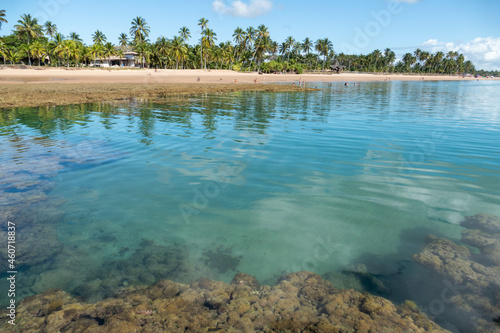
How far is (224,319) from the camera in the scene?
4348mm

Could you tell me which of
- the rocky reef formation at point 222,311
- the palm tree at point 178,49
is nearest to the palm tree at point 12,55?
the palm tree at point 178,49

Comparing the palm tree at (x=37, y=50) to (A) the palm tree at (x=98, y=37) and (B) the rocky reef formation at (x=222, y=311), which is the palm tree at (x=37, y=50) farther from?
(B) the rocky reef formation at (x=222, y=311)

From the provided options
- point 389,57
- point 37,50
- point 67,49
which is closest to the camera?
point 37,50

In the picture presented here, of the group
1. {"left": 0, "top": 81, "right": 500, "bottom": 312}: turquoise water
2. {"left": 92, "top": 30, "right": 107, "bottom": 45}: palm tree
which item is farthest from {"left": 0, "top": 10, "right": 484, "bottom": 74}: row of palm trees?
{"left": 0, "top": 81, "right": 500, "bottom": 312}: turquoise water

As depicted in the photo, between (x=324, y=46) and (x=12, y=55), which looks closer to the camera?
(x=12, y=55)

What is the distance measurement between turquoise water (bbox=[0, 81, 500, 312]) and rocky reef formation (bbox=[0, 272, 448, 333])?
425mm

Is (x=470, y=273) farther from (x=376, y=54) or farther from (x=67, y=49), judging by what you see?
(x=376, y=54)

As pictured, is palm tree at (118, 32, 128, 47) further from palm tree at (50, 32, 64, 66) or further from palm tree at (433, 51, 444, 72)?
palm tree at (433, 51, 444, 72)

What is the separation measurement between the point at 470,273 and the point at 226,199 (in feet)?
19.3

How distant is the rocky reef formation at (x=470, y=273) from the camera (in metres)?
4.57

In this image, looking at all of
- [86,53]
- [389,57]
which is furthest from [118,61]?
[389,57]

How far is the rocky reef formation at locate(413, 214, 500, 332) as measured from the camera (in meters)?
4.57

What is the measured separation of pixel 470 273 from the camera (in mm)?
5336

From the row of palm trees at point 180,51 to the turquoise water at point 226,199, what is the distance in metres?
74.6
